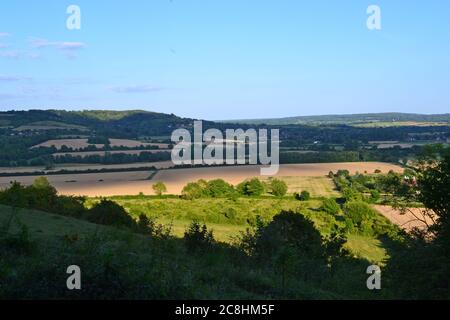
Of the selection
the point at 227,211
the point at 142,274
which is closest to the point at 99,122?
the point at 227,211

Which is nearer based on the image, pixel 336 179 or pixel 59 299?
pixel 59 299

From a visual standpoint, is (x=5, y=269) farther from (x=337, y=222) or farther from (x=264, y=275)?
(x=337, y=222)

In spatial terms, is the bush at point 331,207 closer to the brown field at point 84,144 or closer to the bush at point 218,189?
the bush at point 218,189

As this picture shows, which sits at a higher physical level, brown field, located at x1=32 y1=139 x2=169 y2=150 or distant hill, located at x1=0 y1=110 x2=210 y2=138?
distant hill, located at x1=0 y1=110 x2=210 y2=138

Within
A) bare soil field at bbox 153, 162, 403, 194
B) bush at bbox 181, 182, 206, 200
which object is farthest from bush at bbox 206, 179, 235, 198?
bare soil field at bbox 153, 162, 403, 194

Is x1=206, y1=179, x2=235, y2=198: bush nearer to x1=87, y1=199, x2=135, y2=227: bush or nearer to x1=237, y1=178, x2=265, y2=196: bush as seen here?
x1=237, y1=178, x2=265, y2=196: bush
